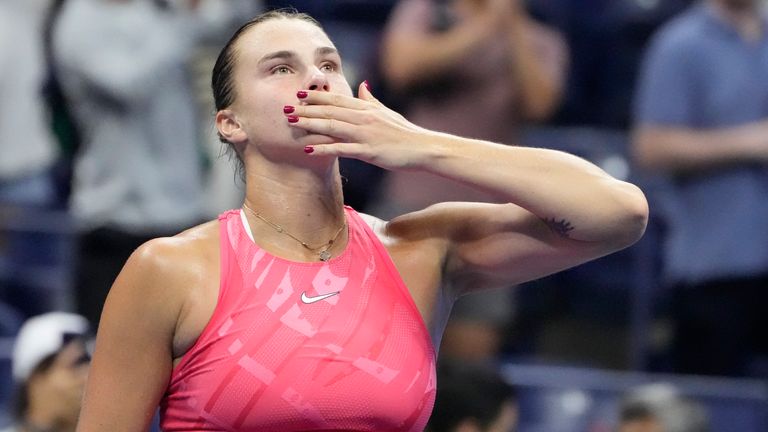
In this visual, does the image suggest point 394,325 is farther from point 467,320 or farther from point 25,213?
point 25,213

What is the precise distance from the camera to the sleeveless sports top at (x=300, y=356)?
2.68 meters

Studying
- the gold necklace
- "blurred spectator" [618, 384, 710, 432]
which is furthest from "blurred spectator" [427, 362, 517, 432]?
the gold necklace

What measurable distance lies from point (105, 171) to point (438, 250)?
267 centimetres

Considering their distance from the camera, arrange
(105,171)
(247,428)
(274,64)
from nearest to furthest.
Answer: (247,428) → (274,64) → (105,171)

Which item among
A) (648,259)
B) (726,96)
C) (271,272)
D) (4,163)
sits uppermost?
(271,272)

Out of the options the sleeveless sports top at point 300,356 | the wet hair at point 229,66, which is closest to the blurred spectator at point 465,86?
the wet hair at point 229,66

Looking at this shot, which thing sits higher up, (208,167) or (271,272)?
(271,272)

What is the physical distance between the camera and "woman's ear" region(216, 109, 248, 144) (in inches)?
114

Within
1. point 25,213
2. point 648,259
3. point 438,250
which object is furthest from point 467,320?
point 438,250

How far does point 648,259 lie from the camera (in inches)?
247

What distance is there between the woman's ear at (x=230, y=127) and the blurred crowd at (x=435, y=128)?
207 cm

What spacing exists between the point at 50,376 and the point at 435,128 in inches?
67.8

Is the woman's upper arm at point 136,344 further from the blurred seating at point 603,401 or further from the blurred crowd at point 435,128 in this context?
the blurred seating at point 603,401

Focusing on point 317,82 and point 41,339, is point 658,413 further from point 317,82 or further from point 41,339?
point 317,82
